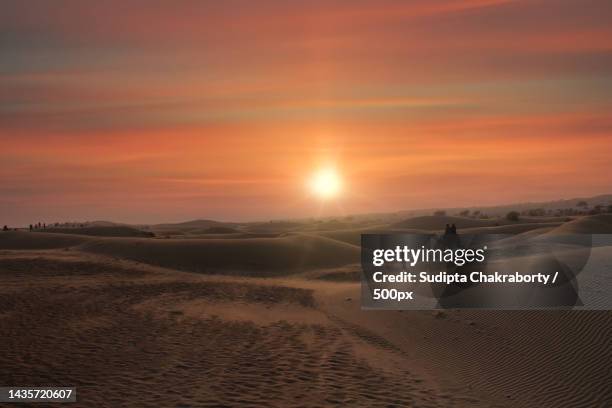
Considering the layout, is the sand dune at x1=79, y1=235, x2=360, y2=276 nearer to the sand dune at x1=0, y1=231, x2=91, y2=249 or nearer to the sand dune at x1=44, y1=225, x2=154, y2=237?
the sand dune at x1=0, y1=231, x2=91, y2=249

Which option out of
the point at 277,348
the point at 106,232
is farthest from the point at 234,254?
the point at 106,232

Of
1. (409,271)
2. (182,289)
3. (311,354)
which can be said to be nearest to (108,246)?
(182,289)

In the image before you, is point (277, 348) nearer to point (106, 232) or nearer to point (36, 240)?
point (36, 240)

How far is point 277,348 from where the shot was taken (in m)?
14.6

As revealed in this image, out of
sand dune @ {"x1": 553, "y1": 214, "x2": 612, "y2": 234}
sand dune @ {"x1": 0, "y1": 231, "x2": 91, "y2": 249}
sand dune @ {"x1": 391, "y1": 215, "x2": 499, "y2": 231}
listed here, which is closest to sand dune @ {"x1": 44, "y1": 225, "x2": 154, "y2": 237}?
sand dune @ {"x1": 0, "y1": 231, "x2": 91, "y2": 249}

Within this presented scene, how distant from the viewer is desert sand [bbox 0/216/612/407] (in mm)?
11125

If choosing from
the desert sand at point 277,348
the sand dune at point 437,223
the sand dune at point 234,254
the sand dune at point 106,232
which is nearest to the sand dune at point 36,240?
the sand dune at point 234,254

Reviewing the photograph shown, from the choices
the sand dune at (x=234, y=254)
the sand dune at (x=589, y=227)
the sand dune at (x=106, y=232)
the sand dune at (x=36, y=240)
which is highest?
the sand dune at (x=106, y=232)

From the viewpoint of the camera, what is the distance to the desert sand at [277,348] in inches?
438

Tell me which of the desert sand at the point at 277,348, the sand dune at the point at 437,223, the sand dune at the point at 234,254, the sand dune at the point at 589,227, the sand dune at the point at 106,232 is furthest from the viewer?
the sand dune at the point at 437,223

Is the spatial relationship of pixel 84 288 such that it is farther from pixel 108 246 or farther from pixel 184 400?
pixel 108 246

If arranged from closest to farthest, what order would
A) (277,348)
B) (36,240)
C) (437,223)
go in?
1. (277,348)
2. (36,240)
3. (437,223)

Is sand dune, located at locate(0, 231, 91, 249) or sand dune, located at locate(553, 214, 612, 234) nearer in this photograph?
sand dune, located at locate(0, 231, 91, 249)

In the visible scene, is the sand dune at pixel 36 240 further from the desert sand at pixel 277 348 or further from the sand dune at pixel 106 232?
the desert sand at pixel 277 348
